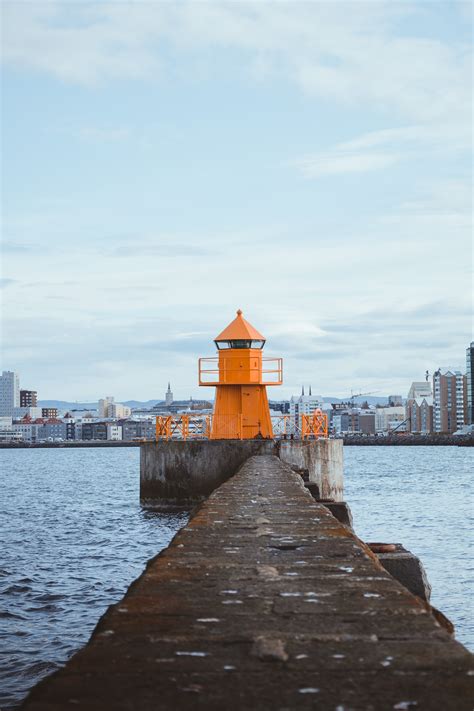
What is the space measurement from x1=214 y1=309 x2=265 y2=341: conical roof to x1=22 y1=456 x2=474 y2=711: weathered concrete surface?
2317 centimetres

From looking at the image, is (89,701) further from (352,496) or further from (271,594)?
(352,496)

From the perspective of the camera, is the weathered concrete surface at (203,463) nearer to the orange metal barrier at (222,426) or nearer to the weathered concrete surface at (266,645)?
the orange metal barrier at (222,426)

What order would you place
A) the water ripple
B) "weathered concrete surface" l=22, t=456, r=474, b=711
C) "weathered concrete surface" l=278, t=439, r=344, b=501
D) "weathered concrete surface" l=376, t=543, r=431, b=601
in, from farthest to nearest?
"weathered concrete surface" l=278, t=439, r=344, b=501 < the water ripple < "weathered concrete surface" l=376, t=543, r=431, b=601 < "weathered concrete surface" l=22, t=456, r=474, b=711

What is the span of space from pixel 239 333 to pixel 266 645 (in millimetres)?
25362

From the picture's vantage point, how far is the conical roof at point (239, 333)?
28.1 m

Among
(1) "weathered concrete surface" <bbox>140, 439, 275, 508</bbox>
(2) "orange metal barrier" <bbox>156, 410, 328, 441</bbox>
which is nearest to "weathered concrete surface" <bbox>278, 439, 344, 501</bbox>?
(1) "weathered concrete surface" <bbox>140, 439, 275, 508</bbox>

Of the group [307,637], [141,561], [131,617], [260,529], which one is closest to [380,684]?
[307,637]

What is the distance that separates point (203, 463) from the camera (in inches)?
928

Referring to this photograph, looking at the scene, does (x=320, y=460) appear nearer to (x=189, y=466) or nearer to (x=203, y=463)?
(x=203, y=463)

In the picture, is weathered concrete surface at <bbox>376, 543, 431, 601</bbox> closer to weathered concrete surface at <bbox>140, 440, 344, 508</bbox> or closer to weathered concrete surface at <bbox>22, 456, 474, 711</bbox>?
weathered concrete surface at <bbox>22, 456, 474, 711</bbox>

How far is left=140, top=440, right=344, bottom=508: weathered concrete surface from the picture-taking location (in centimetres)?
2323

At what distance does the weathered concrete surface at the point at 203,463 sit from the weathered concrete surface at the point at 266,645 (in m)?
18.3

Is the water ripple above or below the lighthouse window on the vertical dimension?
below

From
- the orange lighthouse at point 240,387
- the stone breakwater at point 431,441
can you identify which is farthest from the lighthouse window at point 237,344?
the stone breakwater at point 431,441
